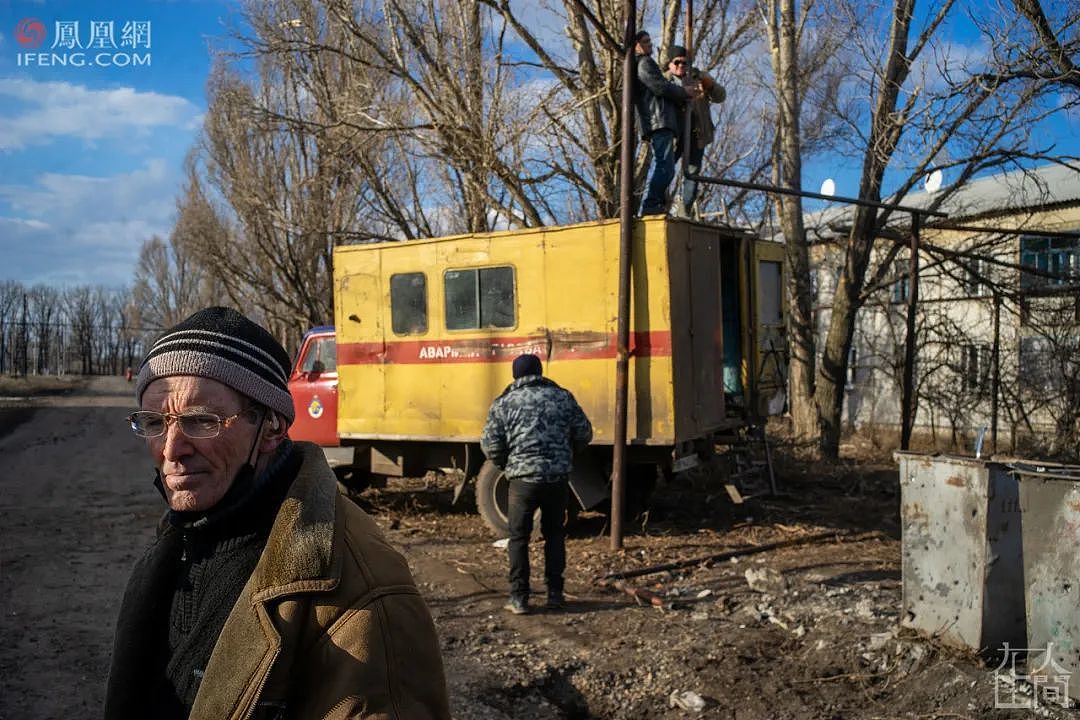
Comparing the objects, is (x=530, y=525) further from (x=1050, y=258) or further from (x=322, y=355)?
(x=1050, y=258)

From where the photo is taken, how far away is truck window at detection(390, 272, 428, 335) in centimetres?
916

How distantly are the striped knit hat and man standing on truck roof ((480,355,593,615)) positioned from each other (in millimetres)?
4277

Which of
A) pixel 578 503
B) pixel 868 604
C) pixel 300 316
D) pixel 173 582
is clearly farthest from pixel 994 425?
pixel 300 316

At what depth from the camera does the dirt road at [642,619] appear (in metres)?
4.55

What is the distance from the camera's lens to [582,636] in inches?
220

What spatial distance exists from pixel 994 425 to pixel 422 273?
9327mm

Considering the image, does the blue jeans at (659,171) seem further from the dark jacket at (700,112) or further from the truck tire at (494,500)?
the truck tire at (494,500)

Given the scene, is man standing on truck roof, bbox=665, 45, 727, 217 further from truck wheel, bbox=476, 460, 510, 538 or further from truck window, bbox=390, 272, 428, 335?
truck wheel, bbox=476, 460, 510, 538

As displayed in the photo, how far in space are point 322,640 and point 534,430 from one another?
15.2 feet

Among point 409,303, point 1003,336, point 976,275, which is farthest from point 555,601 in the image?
point 1003,336

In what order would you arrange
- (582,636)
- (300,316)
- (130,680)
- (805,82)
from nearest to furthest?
(130,680)
(582,636)
(805,82)
(300,316)

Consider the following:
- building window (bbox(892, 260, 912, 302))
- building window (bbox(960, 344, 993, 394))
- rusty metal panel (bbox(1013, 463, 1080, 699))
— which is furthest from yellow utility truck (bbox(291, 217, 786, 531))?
building window (bbox(892, 260, 912, 302))

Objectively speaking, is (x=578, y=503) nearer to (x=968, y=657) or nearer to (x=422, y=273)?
(x=422, y=273)

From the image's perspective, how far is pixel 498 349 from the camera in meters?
8.70
